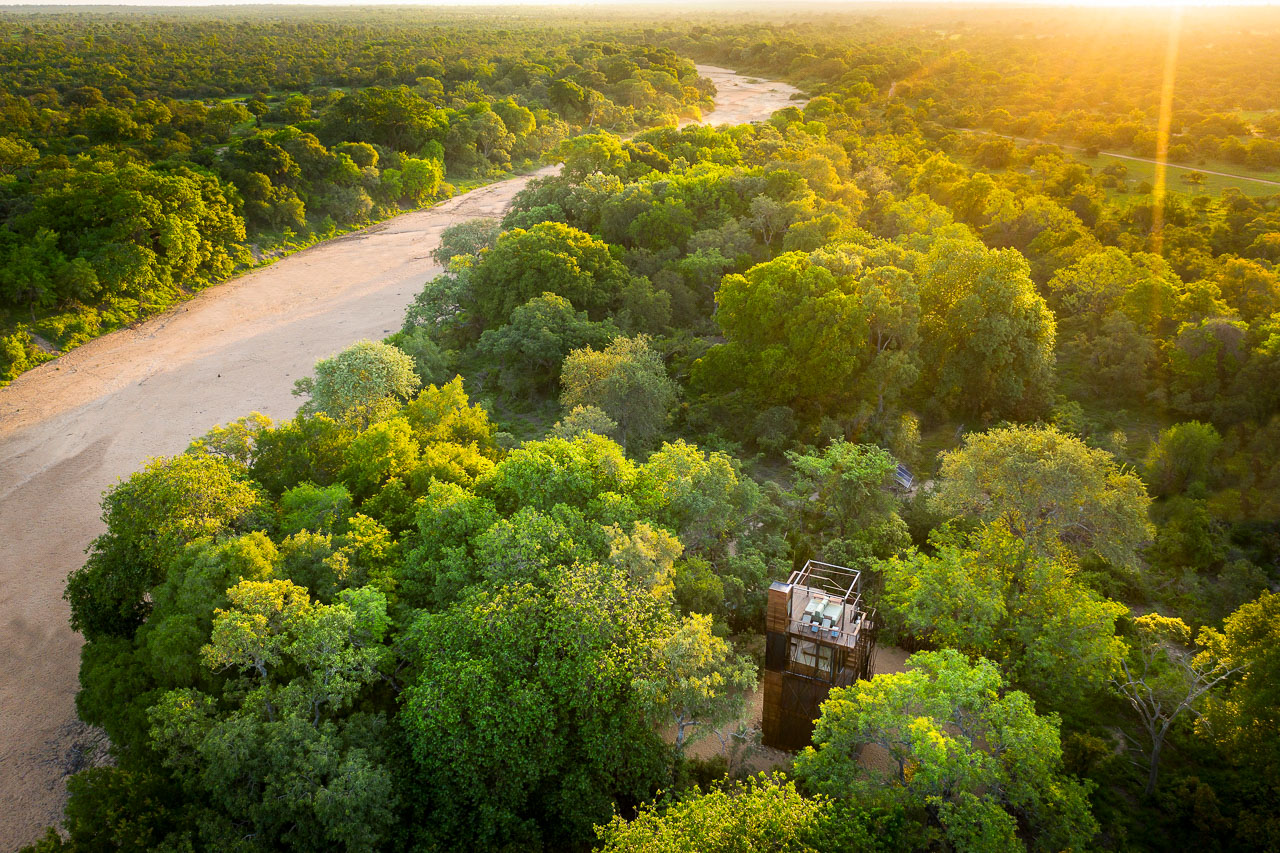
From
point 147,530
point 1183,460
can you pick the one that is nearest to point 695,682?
point 147,530

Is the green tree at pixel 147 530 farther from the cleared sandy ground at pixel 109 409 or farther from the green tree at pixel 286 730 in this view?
the green tree at pixel 286 730

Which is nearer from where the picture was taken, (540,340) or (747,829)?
(747,829)

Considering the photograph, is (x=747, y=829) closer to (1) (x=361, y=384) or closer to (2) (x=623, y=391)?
(2) (x=623, y=391)

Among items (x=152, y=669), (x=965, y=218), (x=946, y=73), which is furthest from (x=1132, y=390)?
(x=946, y=73)

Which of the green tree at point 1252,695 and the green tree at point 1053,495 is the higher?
the green tree at point 1053,495

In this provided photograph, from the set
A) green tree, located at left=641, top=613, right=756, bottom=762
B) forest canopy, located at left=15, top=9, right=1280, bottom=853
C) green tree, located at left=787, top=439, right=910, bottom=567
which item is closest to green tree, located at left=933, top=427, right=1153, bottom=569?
forest canopy, located at left=15, top=9, right=1280, bottom=853

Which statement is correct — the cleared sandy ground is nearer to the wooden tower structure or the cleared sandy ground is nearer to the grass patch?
the wooden tower structure

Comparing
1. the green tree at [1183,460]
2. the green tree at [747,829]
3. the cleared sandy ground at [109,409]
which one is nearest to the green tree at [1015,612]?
the green tree at [747,829]
